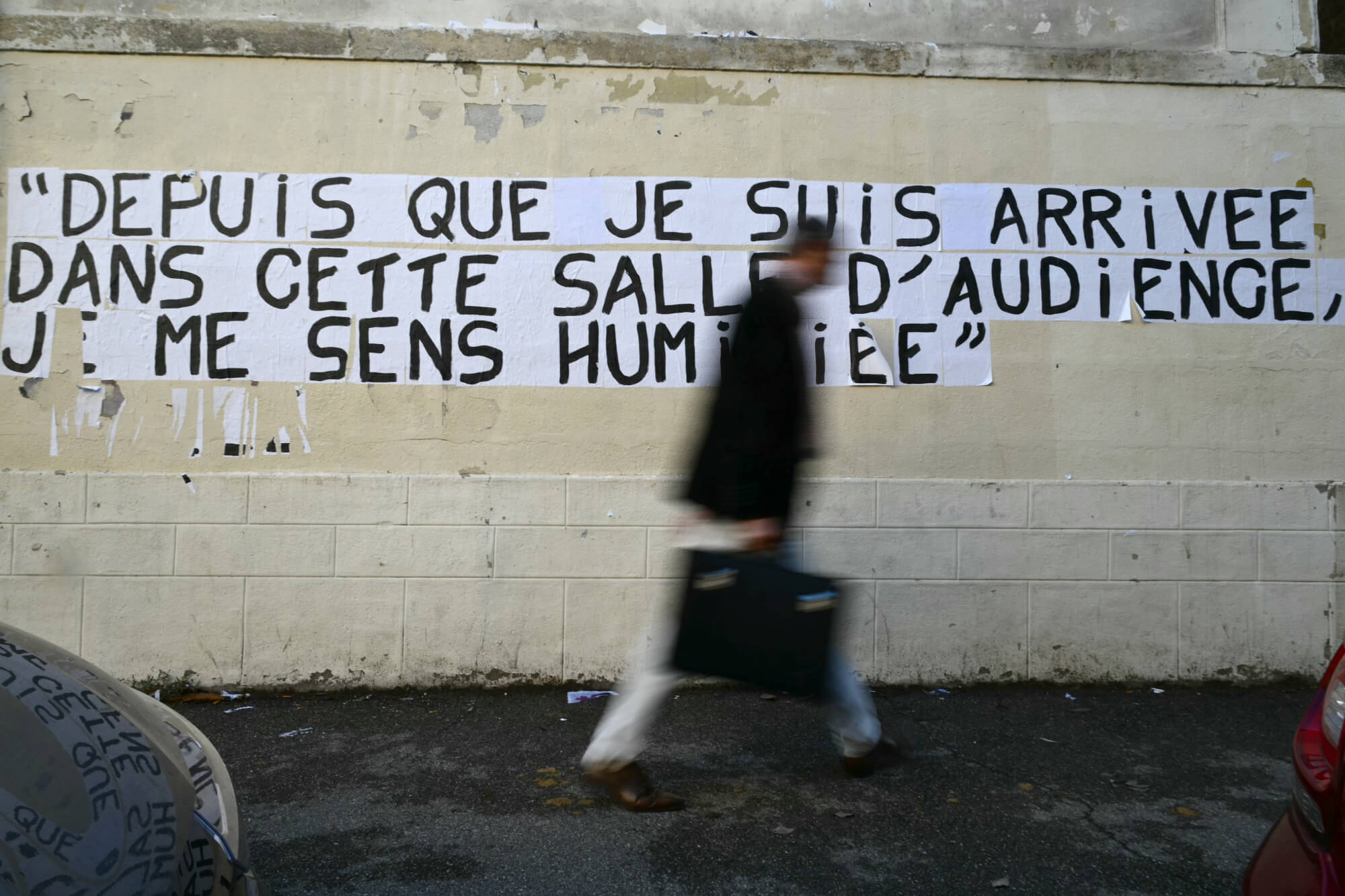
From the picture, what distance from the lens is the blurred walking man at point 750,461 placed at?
3.04 meters

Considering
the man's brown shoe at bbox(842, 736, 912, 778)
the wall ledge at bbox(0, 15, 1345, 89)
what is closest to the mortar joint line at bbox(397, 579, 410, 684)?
the man's brown shoe at bbox(842, 736, 912, 778)

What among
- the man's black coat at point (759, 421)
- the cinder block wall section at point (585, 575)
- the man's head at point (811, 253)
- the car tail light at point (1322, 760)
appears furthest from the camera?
the cinder block wall section at point (585, 575)

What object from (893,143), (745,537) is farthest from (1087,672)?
(893,143)

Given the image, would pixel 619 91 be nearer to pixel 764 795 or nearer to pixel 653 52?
pixel 653 52

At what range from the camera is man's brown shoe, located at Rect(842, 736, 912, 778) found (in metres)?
3.30

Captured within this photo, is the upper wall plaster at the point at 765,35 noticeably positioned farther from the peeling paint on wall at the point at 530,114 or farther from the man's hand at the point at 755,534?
the man's hand at the point at 755,534

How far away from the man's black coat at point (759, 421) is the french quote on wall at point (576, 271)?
1.45 m

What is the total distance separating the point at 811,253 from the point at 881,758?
1838 millimetres

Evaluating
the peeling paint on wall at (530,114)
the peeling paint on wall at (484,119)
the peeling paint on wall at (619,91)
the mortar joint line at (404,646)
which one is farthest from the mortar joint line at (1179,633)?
the peeling paint on wall at (484,119)

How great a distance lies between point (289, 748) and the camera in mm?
3797

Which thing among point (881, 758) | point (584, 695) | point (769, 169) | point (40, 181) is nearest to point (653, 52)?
point (769, 169)

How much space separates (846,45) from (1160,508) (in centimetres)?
292

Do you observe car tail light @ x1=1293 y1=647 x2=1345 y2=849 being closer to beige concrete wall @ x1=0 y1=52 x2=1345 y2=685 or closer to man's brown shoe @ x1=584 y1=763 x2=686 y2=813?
man's brown shoe @ x1=584 y1=763 x2=686 y2=813

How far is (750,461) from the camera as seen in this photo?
3025 millimetres
